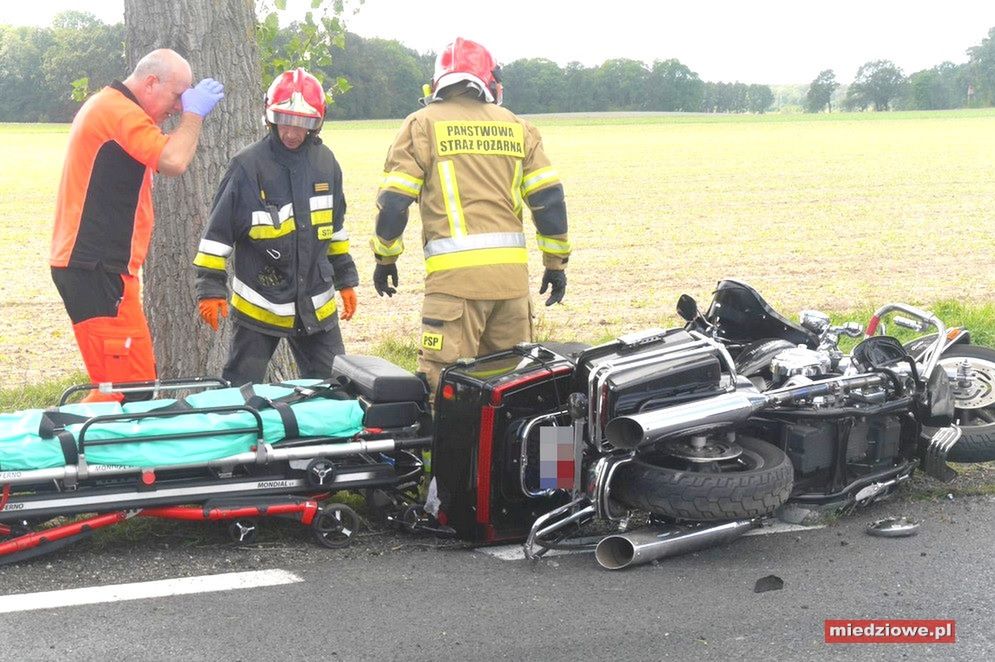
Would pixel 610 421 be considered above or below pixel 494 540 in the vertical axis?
above

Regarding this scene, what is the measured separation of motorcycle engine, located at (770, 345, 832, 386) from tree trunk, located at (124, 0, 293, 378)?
10.3 ft

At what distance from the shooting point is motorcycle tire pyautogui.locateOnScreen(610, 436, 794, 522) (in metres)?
4.35

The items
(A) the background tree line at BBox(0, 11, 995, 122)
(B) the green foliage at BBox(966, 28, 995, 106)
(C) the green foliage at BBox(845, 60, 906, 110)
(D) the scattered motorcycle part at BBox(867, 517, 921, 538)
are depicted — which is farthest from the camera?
(C) the green foliage at BBox(845, 60, 906, 110)

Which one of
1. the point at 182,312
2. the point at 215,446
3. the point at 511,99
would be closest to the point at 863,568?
the point at 215,446

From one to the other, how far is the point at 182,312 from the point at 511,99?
283ft

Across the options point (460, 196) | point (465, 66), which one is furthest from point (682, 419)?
point (465, 66)

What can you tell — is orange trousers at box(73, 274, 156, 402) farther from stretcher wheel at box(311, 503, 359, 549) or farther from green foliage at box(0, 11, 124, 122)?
green foliage at box(0, 11, 124, 122)

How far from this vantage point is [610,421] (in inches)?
173

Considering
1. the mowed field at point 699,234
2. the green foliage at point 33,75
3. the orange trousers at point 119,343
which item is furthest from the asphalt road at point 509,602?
the green foliage at point 33,75

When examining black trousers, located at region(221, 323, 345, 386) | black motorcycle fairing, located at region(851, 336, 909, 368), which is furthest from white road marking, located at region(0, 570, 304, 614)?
black motorcycle fairing, located at region(851, 336, 909, 368)

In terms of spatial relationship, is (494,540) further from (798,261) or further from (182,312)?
(798,261)

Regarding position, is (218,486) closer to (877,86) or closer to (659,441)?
(659,441)

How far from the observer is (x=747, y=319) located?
554 cm

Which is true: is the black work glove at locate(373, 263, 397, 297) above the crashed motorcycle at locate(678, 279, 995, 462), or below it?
above
